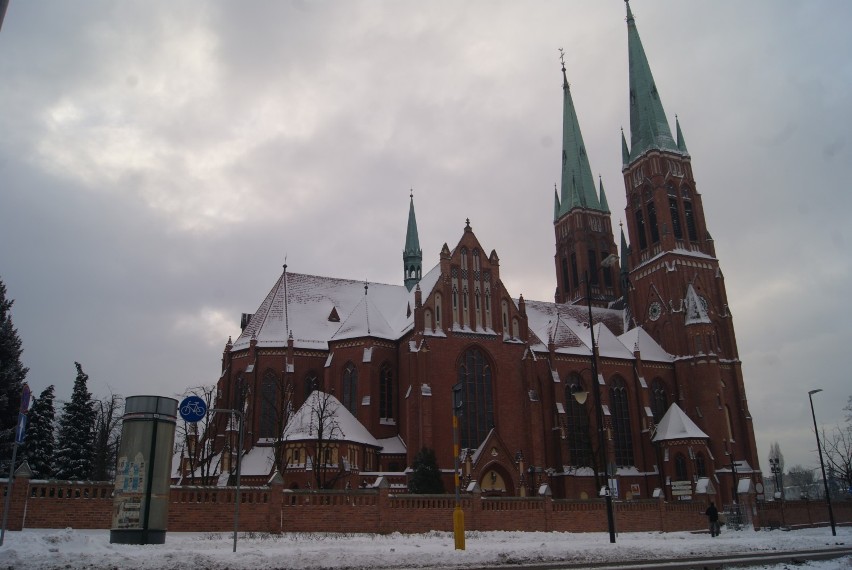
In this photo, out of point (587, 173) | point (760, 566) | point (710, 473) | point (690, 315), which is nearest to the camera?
point (760, 566)

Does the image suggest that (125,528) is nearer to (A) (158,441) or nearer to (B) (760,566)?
(A) (158,441)

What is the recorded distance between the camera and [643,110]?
235ft

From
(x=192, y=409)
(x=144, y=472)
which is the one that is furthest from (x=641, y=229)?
(x=144, y=472)

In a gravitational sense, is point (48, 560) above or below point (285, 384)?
below

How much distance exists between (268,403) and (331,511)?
23.7 meters

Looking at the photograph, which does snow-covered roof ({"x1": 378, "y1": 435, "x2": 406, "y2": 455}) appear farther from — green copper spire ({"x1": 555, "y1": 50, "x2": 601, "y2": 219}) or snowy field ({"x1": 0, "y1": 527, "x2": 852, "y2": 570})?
green copper spire ({"x1": 555, "y1": 50, "x2": 601, "y2": 219})

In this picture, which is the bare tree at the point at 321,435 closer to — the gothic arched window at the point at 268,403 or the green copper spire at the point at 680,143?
the gothic arched window at the point at 268,403

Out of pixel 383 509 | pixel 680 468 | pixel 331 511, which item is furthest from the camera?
pixel 680 468

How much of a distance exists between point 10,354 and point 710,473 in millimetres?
49460

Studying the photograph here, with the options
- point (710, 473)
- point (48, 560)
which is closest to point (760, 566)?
point (48, 560)

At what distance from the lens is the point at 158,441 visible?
66.8 ft

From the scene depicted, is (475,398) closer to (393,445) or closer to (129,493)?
(393,445)

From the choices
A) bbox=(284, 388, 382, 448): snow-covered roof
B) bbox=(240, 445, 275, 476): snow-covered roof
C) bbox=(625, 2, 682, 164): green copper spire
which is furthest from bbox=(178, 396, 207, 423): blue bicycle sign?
bbox=(625, 2, 682, 164): green copper spire

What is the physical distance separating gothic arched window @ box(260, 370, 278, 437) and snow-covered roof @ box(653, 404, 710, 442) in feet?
102
